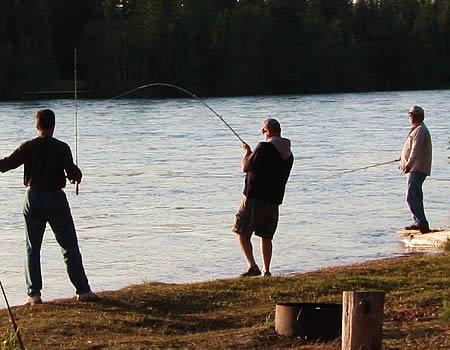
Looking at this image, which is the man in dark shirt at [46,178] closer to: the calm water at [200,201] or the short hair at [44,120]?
the short hair at [44,120]

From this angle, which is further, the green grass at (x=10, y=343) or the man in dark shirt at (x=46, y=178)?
the man in dark shirt at (x=46, y=178)

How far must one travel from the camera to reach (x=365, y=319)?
6.90m

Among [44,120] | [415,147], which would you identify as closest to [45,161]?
[44,120]

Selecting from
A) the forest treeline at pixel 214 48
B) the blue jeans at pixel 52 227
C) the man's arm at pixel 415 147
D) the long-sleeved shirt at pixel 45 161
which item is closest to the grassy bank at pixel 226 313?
A: the blue jeans at pixel 52 227

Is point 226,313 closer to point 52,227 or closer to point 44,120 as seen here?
point 52,227

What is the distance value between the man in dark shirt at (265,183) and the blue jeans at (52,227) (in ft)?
7.12

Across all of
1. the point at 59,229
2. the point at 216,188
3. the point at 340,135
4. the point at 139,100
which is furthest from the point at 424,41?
the point at 59,229

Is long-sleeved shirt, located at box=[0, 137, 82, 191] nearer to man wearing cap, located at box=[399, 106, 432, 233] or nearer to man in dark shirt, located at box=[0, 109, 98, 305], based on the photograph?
man in dark shirt, located at box=[0, 109, 98, 305]

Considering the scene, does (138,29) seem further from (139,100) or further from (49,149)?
(49,149)

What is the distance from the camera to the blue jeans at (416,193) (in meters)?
14.2

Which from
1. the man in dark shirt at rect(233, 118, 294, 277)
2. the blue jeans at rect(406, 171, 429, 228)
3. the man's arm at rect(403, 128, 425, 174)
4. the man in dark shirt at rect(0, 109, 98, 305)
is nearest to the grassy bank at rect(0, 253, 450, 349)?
the man in dark shirt at rect(0, 109, 98, 305)

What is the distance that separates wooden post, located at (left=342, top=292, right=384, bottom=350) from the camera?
6902mm

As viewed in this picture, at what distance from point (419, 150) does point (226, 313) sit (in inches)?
223

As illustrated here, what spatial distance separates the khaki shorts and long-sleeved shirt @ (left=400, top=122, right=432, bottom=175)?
133 inches
